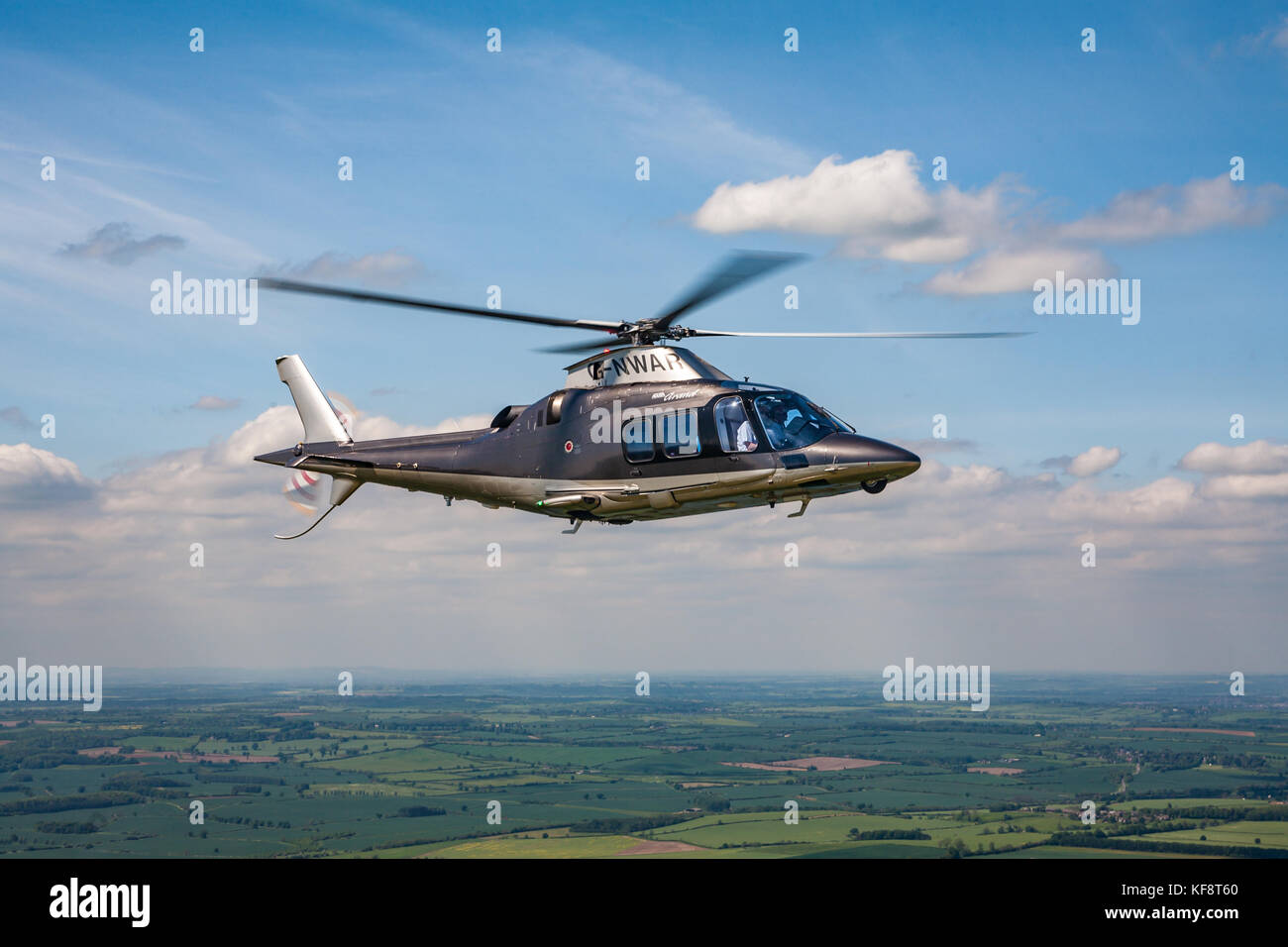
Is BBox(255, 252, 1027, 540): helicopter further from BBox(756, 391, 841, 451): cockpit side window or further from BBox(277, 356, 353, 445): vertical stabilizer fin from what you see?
BBox(277, 356, 353, 445): vertical stabilizer fin

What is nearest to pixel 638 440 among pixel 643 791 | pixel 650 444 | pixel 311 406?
pixel 650 444

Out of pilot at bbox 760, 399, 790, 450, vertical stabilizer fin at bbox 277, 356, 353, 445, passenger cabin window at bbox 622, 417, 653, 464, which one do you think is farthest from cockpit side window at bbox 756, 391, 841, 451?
vertical stabilizer fin at bbox 277, 356, 353, 445

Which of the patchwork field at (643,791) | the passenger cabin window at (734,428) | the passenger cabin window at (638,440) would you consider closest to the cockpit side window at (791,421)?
the passenger cabin window at (734,428)
